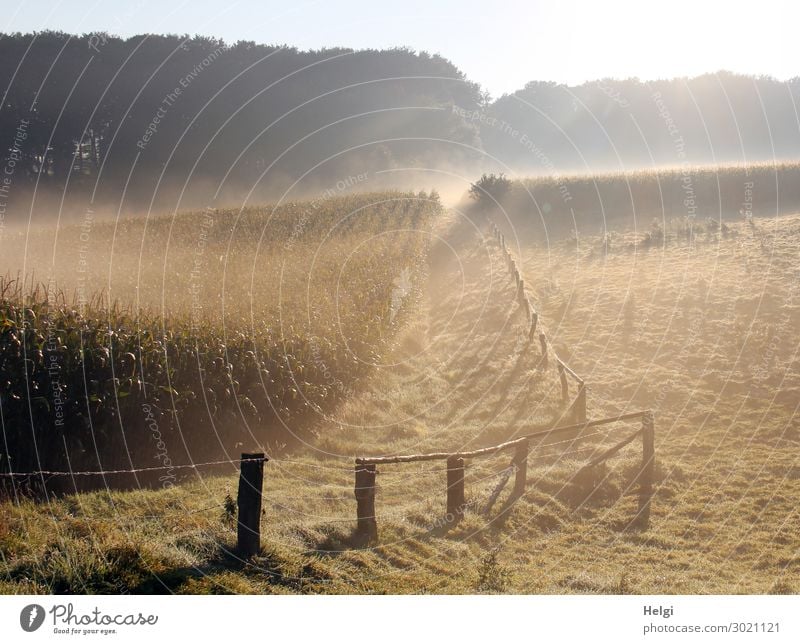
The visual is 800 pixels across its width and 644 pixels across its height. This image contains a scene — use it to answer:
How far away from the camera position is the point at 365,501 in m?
11.8

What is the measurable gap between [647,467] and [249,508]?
8.53 meters

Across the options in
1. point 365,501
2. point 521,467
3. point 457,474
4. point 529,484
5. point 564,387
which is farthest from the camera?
point 564,387

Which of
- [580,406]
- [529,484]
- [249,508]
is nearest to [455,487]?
[529,484]

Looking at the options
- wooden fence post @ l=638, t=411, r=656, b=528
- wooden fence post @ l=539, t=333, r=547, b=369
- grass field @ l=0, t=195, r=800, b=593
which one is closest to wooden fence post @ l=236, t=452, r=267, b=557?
grass field @ l=0, t=195, r=800, b=593

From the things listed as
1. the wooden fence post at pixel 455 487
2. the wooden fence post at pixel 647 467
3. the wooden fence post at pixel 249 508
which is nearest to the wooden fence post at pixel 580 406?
the wooden fence post at pixel 647 467

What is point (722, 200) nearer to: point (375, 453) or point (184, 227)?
point (184, 227)

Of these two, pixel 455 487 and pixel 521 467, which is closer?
pixel 455 487

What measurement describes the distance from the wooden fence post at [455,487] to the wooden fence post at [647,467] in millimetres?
3314

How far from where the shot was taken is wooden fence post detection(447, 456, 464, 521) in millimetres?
12969

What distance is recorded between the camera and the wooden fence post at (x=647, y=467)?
46.9 ft

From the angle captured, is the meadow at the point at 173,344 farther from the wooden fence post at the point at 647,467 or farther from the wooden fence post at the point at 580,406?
the wooden fence post at the point at 647,467

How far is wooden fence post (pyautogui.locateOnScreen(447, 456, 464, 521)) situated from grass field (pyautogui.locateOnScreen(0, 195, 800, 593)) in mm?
333

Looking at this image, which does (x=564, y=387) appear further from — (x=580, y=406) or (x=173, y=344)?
(x=173, y=344)

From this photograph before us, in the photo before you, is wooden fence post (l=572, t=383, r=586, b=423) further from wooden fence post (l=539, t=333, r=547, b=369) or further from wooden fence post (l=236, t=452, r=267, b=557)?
wooden fence post (l=236, t=452, r=267, b=557)
